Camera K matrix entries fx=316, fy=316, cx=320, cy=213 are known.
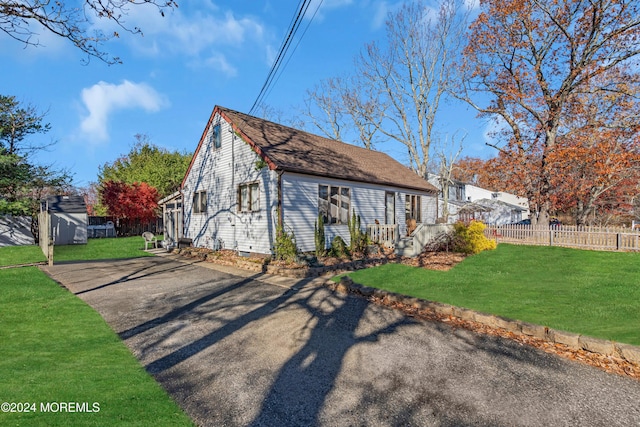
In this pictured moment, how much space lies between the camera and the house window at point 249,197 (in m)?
14.4

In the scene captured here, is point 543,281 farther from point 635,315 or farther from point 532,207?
point 532,207

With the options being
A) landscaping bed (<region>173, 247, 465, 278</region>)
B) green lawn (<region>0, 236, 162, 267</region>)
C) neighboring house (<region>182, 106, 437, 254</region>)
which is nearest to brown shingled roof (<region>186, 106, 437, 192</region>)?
neighboring house (<region>182, 106, 437, 254</region>)

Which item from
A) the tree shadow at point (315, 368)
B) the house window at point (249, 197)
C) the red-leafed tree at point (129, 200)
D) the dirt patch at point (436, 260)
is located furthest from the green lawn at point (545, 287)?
the red-leafed tree at point (129, 200)

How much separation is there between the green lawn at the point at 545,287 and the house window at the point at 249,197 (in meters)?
6.49

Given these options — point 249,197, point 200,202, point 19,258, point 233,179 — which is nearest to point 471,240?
point 249,197

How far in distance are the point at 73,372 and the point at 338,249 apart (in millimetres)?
10569

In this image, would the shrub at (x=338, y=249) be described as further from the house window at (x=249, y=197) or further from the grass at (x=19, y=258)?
the grass at (x=19, y=258)

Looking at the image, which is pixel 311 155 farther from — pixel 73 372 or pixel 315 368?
pixel 73 372

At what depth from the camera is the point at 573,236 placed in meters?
16.6

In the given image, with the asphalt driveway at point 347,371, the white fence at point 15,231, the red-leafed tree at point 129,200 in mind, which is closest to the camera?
the asphalt driveway at point 347,371

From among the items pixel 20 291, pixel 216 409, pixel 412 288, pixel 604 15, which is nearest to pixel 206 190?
pixel 20 291

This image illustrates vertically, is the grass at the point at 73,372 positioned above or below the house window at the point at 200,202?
below

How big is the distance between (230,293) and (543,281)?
8947mm

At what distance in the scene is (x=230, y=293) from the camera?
28.8 feet
